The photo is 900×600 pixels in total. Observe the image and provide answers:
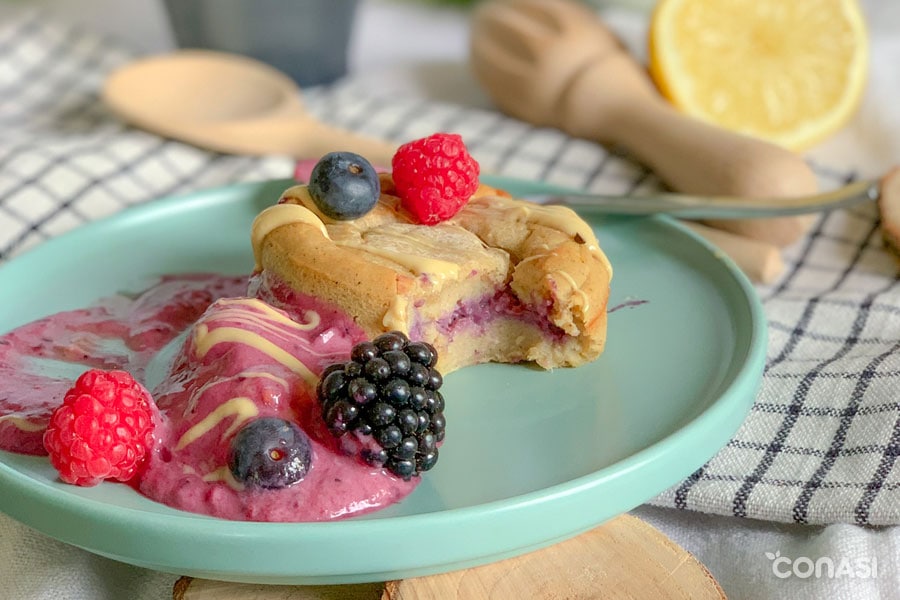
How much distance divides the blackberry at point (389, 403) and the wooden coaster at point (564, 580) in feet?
0.63

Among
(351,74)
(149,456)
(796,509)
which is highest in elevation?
(149,456)

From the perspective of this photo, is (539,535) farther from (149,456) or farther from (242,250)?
(242,250)

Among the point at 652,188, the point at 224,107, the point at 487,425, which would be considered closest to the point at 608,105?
the point at 652,188

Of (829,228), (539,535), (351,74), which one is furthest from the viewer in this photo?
(351,74)

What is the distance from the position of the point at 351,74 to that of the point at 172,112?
1093 millimetres

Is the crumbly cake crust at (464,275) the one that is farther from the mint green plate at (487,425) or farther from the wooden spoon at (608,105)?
the wooden spoon at (608,105)

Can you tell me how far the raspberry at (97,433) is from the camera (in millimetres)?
1524

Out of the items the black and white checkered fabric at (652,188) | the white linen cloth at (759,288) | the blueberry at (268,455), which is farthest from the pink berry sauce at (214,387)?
the black and white checkered fabric at (652,188)

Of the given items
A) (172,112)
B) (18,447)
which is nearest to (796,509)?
(18,447)

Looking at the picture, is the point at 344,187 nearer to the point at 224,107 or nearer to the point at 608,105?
the point at 608,105

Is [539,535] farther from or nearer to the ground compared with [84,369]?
farther from the ground

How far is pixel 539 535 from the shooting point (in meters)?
1.52

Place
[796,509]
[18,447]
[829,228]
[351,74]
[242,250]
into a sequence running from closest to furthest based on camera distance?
[18,447]
[796,509]
[242,250]
[829,228]
[351,74]

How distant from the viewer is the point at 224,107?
3.51 meters
